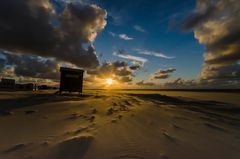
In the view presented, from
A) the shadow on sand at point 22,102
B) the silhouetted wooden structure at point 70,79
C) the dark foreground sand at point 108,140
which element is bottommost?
the dark foreground sand at point 108,140

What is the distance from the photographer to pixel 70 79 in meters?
20.7

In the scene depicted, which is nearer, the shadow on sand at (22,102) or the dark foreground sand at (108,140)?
the dark foreground sand at (108,140)

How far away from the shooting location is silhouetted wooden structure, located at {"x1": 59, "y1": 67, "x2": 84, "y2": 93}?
67.0ft

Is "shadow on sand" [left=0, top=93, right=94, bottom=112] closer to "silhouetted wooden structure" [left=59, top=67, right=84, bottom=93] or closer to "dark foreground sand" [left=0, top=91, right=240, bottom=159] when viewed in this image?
"dark foreground sand" [left=0, top=91, right=240, bottom=159]

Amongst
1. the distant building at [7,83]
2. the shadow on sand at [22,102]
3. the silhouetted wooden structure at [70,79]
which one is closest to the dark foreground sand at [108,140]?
the shadow on sand at [22,102]

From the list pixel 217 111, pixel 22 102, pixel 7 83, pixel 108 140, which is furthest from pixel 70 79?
pixel 7 83

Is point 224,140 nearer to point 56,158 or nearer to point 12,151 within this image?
point 56,158

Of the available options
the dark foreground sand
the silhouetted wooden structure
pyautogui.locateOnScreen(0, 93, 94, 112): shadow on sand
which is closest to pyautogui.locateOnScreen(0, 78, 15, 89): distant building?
the silhouetted wooden structure

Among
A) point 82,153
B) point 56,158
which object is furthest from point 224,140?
point 56,158

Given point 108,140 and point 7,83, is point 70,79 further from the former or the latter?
point 7,83

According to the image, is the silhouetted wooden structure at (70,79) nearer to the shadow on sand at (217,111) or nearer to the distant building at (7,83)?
the shadow on sand at (217,111)

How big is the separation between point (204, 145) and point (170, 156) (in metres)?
1.33

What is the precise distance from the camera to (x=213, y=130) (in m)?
6.44

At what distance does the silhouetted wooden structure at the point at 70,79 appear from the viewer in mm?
20417
